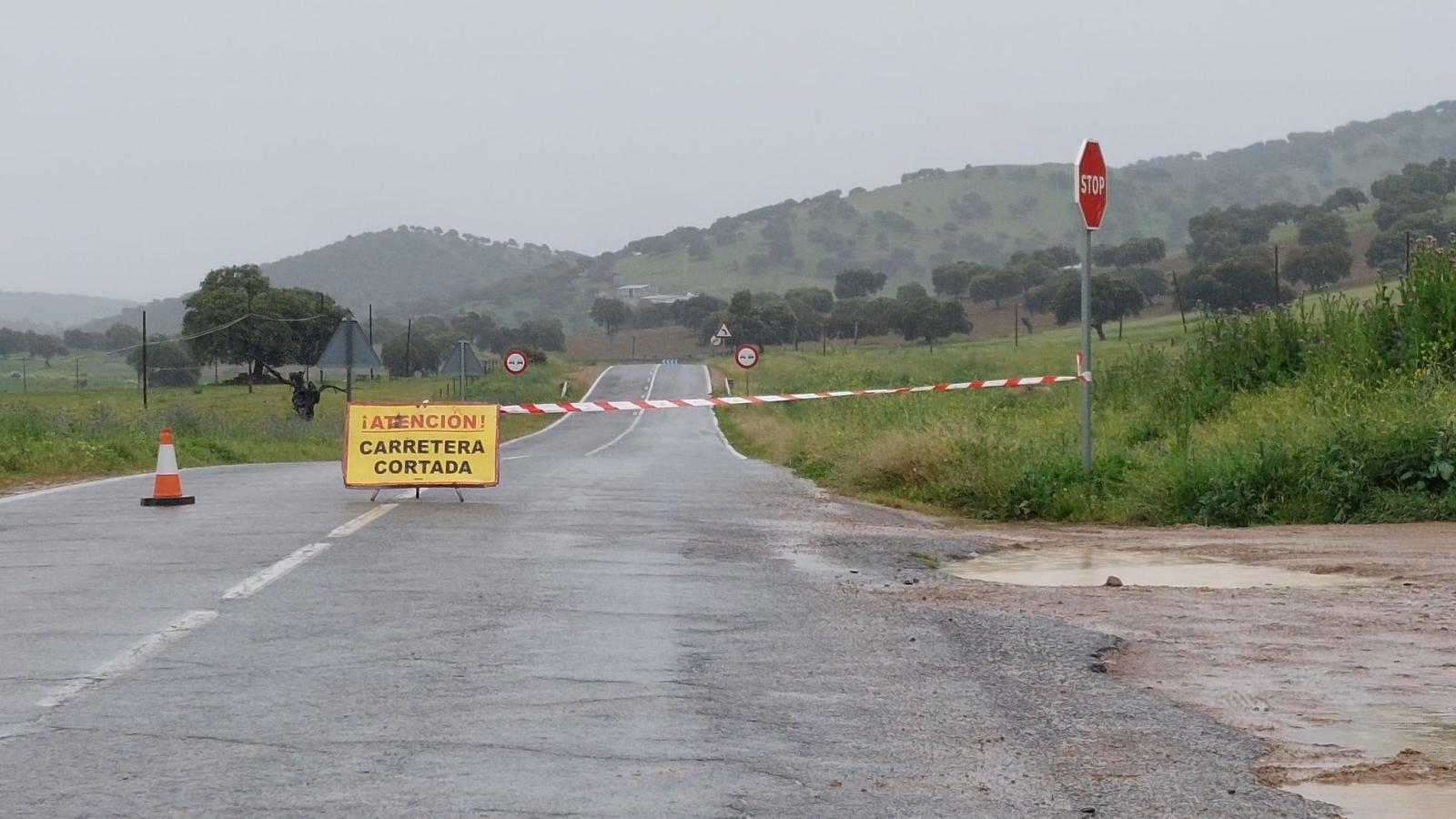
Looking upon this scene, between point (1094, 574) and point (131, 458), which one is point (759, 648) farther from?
point (131, 458)

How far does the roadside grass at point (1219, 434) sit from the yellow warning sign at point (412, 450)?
4666mm

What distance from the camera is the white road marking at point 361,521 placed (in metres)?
13.5

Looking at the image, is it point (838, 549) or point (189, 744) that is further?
point (838, 549)

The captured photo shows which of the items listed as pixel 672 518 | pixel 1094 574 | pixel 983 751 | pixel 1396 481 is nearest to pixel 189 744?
pixel 983 751

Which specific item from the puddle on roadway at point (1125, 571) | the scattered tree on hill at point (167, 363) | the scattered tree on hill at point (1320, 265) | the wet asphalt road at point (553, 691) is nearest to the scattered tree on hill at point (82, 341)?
the scattered tree on hill at point (167, 363)

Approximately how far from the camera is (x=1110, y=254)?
6476 inches

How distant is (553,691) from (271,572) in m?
4.35

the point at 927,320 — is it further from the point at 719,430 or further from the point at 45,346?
the point at 719,430

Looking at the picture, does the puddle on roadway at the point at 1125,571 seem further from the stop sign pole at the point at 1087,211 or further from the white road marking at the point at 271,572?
the white road marking at the point at 271,572

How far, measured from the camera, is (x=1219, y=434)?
66.0 ft

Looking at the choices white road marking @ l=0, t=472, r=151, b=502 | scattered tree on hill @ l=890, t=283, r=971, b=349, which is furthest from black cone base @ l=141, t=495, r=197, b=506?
scattered tree on hill @ l=890, t=283, r=971, b=349

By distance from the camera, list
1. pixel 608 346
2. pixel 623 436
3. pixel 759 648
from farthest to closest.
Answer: pixel 608 346, pixel 623 436, pixel 759 648

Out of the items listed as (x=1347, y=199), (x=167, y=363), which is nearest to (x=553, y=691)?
(x=167, y=363)

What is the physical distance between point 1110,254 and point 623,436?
119 meters
